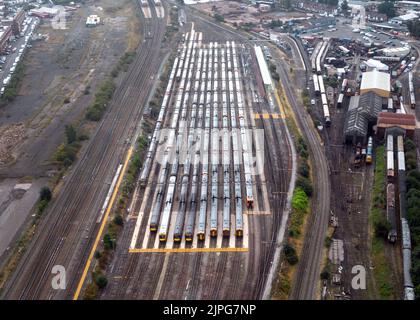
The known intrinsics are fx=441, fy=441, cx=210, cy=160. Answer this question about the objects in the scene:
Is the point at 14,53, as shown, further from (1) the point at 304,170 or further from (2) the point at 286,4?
(2) the point at 286,4

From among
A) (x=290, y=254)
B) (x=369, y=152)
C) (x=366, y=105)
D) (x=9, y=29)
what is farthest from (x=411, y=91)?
(x=9, y=29)

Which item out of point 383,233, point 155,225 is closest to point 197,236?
point 155,225

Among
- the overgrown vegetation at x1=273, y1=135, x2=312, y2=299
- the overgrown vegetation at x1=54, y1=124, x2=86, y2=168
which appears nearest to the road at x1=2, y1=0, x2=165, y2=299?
the overgrown vegetation at x1=54, y1=124, x2=86, y2=168

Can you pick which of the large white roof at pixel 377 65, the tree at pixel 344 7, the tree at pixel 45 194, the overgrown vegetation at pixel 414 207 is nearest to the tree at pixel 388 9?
the tree at pixel 344 7

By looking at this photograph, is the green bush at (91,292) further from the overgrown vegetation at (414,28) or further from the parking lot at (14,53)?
the overgrown vegetation at (414,28)

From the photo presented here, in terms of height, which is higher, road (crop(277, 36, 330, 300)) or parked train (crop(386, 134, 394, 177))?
parked train (crop(386, 134, 394, 177))

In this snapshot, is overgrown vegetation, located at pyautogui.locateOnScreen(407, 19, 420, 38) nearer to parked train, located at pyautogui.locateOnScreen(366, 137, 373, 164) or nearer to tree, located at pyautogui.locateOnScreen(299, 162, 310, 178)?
parked train, located at pyautogui.locateOnScreen(366, 137, 373, 164)
